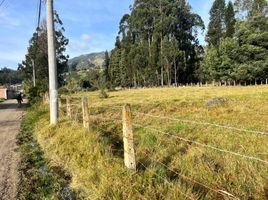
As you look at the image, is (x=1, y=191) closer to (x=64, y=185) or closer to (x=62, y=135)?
(x=64, y=185)

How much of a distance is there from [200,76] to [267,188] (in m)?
70.5

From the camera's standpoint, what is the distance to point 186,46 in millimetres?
76625

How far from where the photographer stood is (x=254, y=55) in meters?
57.3

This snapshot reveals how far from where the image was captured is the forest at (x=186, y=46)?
57812mm

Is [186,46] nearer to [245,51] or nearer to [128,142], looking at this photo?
[245,51]

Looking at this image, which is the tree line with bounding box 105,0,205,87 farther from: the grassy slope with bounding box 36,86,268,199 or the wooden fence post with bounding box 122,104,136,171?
the wooden fence post with bounding box 122,104,136,171

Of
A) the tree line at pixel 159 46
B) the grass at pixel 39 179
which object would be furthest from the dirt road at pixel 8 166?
the tree line at pixel 159 46

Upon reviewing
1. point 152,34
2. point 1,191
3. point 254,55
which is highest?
point 152,34

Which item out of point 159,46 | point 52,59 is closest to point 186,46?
point 159,46

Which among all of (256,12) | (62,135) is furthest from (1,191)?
(256,12)

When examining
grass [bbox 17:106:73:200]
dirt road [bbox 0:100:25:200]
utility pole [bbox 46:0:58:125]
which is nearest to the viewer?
grass [bbox 17:106:73:200]

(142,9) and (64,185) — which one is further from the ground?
(142,9)

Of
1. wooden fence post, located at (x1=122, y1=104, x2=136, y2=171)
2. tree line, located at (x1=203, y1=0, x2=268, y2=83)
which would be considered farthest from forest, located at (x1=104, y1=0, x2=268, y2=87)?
wooden fence post, located at (x1=122, y1=104, x2=136, y2=171)

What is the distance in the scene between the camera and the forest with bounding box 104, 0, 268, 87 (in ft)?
190
